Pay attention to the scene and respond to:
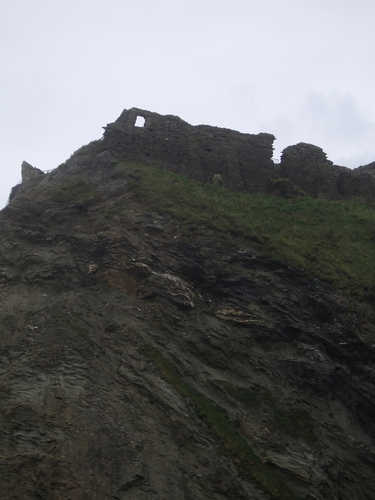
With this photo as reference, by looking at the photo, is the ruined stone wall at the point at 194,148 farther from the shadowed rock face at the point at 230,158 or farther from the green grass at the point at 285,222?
the green grass at the point at 285,222

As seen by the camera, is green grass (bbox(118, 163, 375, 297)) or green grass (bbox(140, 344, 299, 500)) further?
green grass (bbox(118, 163, 375, 297))

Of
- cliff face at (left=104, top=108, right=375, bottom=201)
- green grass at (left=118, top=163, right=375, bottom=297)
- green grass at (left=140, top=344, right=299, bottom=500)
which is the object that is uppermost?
cliff face at (left=104, top=108, right=375, bottom=201)

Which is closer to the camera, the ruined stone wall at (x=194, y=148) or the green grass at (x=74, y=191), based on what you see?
the green grass at (x=74, y=191)

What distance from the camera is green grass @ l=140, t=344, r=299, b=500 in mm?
13383

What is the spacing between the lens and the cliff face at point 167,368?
12633mm

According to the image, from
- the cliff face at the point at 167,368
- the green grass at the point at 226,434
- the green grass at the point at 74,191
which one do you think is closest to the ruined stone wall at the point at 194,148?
the green grass at the point at 74,191

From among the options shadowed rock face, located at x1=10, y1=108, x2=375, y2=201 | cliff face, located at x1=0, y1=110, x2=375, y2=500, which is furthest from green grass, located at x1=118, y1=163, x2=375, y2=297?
shadowed rock face, located at x1=10, y1=108, x2=375, y2=201

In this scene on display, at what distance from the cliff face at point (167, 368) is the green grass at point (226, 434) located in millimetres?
37

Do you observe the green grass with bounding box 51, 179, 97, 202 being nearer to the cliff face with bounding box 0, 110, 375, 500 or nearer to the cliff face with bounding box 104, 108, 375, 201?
the cliff face with bounding box 0, 110, 375, 500

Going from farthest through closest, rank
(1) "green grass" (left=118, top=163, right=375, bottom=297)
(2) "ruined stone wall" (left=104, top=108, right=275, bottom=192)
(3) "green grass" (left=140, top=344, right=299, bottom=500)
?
(2) "ruined stone wall" (left=104, top=108, right=275, bottom=192) < (1) "green grass" (left=118, top=163, right=375, bottom=297) < (3) "green grass" (left=140, top=344, right=299, bottom=500)

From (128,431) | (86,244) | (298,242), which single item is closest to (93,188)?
(86,244)

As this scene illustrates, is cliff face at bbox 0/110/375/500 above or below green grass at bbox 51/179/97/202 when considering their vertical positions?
below

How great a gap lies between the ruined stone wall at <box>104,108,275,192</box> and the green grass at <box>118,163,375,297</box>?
141cm

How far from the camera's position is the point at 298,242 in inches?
872
